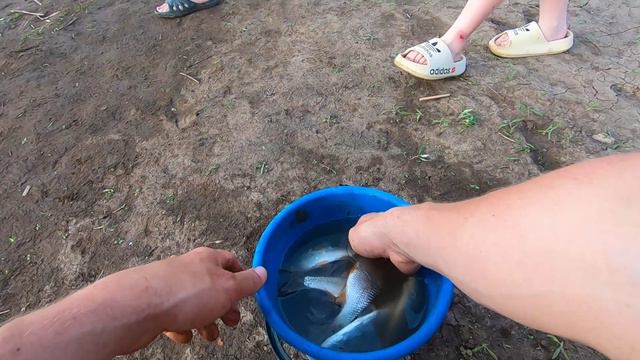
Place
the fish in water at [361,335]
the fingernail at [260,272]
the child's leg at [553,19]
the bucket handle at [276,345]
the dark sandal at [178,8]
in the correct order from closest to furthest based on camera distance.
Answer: the fingernail at [260,272], the bucket handle at [276,345], the fish in water at [361,335], the child's leg at [553,19], the dark sandal at [178,8]

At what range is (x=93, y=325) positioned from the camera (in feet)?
3.13

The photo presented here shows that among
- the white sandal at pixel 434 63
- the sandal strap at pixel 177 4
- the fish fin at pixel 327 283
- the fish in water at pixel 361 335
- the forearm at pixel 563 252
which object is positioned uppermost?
the forearm at pixel 563 252

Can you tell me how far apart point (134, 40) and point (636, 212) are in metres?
2.47

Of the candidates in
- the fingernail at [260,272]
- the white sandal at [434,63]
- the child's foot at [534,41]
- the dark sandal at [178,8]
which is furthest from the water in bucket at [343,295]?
the dark sandal at [178,8]

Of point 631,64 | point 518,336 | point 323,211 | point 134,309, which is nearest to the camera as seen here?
point 134,309

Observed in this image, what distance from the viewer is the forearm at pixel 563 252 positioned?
790 millimetres

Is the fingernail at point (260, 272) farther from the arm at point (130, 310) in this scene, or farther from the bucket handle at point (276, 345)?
the bucket handle at point (276, 345)

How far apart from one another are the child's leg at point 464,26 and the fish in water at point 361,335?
1.21m

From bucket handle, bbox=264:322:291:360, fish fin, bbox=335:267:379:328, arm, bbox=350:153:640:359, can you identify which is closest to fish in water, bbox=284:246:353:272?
fish fin, bbox=335:267:379:328

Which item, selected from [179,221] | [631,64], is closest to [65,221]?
[179,221]

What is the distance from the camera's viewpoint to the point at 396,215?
1252 mm

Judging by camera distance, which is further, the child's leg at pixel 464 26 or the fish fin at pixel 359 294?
the child's leg at pixel 464 26

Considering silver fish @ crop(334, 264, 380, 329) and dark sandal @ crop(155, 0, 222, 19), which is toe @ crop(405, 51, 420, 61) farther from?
dark sandal @ crop(155, 0, 222, 19)

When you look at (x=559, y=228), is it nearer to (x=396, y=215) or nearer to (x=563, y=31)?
(x=396, y=215)
